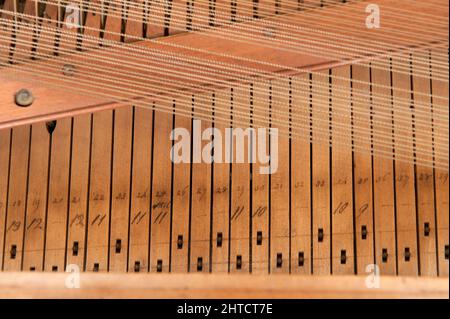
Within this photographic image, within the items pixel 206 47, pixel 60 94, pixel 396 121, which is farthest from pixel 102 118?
pixel 396 121

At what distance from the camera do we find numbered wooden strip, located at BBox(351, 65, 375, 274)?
13.4 ft

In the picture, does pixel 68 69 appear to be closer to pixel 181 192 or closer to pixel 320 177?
pixel 181 192

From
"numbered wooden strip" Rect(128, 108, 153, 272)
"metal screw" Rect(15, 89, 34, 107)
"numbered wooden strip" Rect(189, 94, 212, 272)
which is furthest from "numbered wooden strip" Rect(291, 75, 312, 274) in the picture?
"metal screw" Rect(15, 89, 34, 107)

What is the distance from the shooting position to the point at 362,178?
13.8 ft

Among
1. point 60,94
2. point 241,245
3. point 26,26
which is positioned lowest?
point 241,245

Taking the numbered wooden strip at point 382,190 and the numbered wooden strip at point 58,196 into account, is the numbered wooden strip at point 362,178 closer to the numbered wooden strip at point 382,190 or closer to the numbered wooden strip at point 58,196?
the numbered wooden strip at point 382,190

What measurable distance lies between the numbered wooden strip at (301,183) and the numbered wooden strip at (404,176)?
0.35 metres

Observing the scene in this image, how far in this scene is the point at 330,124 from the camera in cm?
429

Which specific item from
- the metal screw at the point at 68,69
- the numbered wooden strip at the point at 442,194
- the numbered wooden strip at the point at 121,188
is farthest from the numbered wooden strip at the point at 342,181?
the metal screw at the point at 68,69

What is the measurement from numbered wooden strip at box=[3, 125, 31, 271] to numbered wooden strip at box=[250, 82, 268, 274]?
999 millimetres

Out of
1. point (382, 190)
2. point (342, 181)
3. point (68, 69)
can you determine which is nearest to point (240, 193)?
point (342, 181)

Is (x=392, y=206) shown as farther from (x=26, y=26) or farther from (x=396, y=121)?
(x=26, y=26)

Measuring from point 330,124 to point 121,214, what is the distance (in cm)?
93

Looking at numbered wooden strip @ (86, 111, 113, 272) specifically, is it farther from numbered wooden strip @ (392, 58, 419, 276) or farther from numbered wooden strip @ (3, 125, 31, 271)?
numbered wooden strip @ (392, 58, 419, 276)
